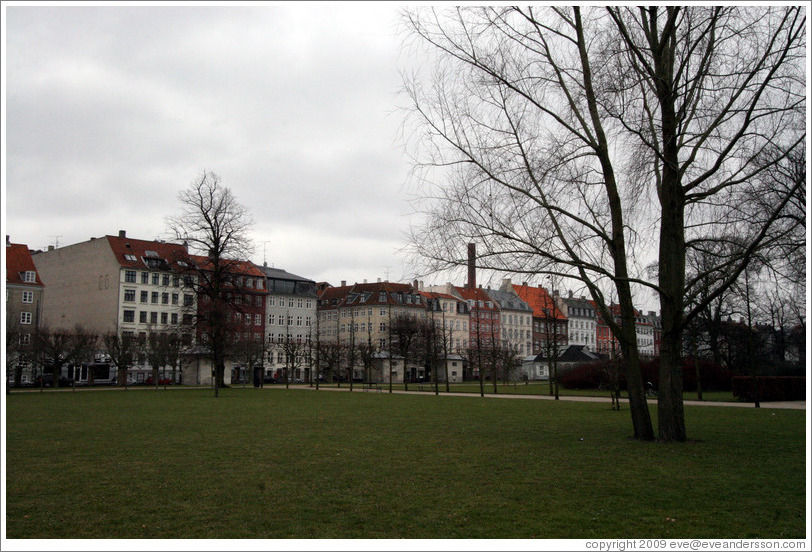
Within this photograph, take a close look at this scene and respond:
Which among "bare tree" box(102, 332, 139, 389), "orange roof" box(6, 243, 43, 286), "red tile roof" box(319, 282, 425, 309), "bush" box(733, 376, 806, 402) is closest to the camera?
"bush" box(733, 376, 806, 402)

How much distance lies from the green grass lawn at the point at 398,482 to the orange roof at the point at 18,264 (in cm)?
5586

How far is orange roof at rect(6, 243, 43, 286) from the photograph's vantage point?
230 feet

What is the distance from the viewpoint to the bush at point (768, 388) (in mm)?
40156

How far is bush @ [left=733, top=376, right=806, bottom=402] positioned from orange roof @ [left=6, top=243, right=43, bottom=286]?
6373 centimetres

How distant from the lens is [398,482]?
11.4 m

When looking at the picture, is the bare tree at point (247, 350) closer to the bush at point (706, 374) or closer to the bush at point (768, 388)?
the bush at point (706, 374)

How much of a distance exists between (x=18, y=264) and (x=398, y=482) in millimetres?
71459

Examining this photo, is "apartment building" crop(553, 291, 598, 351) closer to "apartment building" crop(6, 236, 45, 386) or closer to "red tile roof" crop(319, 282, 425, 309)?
"red tile roof" crop(319, 282, 425, 309)

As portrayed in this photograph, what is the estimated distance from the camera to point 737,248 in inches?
655

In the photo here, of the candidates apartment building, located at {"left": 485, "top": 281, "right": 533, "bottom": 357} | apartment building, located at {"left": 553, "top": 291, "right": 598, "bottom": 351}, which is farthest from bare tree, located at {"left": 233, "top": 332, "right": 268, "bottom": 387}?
apartment building, located at {"left": 553, "top": 291, "right": 598, "bottom": 351}

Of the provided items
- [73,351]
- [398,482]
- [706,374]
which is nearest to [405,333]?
[706,374]

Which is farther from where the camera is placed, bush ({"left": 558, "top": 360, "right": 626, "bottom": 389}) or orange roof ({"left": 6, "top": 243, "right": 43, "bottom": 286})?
orange roof ({"left": 6, "top": 243, "right": 43, "bottom": 286})

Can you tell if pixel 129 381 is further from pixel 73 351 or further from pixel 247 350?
pixel 73 351

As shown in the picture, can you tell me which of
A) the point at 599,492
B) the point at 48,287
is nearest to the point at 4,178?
the point at 599,492
